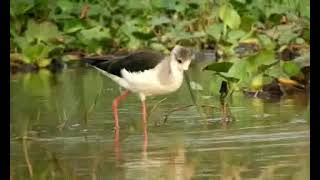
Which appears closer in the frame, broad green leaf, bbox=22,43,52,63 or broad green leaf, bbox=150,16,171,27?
broad green leaf, bbox=22,43,52,63

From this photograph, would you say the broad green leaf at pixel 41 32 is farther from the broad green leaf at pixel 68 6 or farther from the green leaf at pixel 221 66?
the green leaf at pixel 221 66

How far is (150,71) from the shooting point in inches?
298

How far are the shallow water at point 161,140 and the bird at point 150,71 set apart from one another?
0.22 metres

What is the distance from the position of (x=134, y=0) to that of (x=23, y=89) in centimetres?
463

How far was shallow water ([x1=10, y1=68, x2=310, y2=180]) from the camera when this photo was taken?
18.4ft

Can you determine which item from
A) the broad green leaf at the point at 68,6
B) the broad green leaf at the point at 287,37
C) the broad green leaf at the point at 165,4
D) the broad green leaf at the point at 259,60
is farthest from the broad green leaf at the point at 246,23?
the broad green leaf at the point at 259,60

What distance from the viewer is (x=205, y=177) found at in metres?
5.32

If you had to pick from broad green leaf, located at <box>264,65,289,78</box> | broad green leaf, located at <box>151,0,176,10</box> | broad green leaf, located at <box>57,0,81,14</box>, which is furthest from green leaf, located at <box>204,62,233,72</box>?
broad green leaf, located at <box>57,0,81,14</box>

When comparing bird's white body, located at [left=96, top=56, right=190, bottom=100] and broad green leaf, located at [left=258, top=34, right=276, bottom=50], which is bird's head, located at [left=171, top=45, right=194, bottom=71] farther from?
broad green leaf, located at [left=258, top=34, right=276, bottom=50]

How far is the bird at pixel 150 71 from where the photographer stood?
7.36m

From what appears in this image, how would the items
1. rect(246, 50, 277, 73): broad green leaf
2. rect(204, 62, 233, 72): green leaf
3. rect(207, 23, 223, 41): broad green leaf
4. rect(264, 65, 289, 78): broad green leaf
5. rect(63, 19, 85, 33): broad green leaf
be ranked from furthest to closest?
rect(63, 19, 85, 33): broad green leaf < rect(207, 23, 223, 41): broad green leaf < rect(264, 65, 289, 78): broad green leaf < rect(246, 50, 277, 73): broad green leaf < rect(204, 62, 233, 72): green leaf

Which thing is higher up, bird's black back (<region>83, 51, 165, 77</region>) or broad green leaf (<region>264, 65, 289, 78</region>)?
bird's black back (<region>83, 51, 165, 77</region>)

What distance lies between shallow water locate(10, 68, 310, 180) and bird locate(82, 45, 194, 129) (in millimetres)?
217
